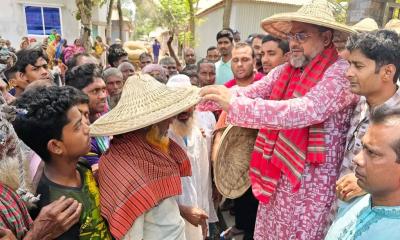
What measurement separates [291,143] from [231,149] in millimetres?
569

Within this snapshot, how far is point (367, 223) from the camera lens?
4.49 feet

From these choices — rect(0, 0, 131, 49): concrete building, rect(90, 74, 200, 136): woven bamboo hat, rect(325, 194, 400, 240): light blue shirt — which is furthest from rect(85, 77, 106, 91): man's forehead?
rect(0, 0, 131, 49): concrete building

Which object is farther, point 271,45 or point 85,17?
point 85,17

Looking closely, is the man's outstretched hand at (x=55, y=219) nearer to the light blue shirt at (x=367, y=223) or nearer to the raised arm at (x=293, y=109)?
the raised arm at (x=293, y=109)

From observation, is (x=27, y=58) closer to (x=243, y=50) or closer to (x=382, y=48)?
(x=243, y=50)

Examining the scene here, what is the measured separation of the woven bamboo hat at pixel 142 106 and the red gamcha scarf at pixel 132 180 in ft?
0.34

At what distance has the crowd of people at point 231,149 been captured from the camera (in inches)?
54.9

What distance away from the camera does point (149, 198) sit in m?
1.62

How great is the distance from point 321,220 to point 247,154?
28.7 inches

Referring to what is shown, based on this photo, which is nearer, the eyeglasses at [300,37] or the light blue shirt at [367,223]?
the light blue shirt at [367,223]

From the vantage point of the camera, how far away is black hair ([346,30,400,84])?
1839 mm

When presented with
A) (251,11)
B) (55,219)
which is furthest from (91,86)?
(251,11)

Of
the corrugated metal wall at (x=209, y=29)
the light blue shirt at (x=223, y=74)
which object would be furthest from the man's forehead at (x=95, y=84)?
the corrugated metal wall at (x=209, y=29)

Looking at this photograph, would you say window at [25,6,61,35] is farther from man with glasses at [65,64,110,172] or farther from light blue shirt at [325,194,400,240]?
light blue shirt at [325,194,400,240]
